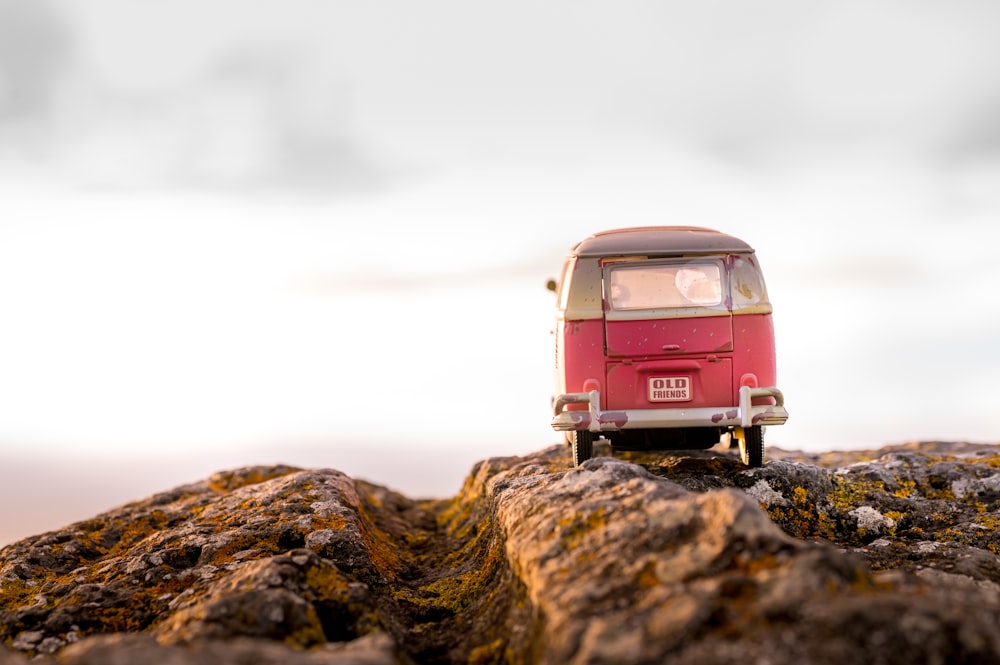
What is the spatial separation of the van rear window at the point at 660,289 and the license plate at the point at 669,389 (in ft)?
2.90

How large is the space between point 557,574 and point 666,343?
456cm

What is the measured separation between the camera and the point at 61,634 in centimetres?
580

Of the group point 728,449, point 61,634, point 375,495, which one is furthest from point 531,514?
point 728,449

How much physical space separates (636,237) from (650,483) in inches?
166

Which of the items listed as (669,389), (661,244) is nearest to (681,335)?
(669,389)

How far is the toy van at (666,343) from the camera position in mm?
8680

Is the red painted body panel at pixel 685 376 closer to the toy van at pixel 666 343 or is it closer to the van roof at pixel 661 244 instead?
the toy van at pixel 666 343

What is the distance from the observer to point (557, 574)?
184 inches

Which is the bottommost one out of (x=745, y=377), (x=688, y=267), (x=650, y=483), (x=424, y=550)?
(x=424, y=550)

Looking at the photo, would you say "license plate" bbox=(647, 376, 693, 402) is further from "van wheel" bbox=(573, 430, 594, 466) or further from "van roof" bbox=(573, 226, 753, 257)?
"van roof" bbox=(573, 226, 753, 257)

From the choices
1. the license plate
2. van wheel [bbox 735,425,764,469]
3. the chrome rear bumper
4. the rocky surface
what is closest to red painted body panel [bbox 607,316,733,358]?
the license plate

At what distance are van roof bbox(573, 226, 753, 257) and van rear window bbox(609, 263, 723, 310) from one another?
0.66ft

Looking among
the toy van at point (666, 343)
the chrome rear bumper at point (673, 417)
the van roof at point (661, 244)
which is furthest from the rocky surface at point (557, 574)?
the van roof at point (661, 244)

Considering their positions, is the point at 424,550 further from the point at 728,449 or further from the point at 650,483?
the point at 728,449
